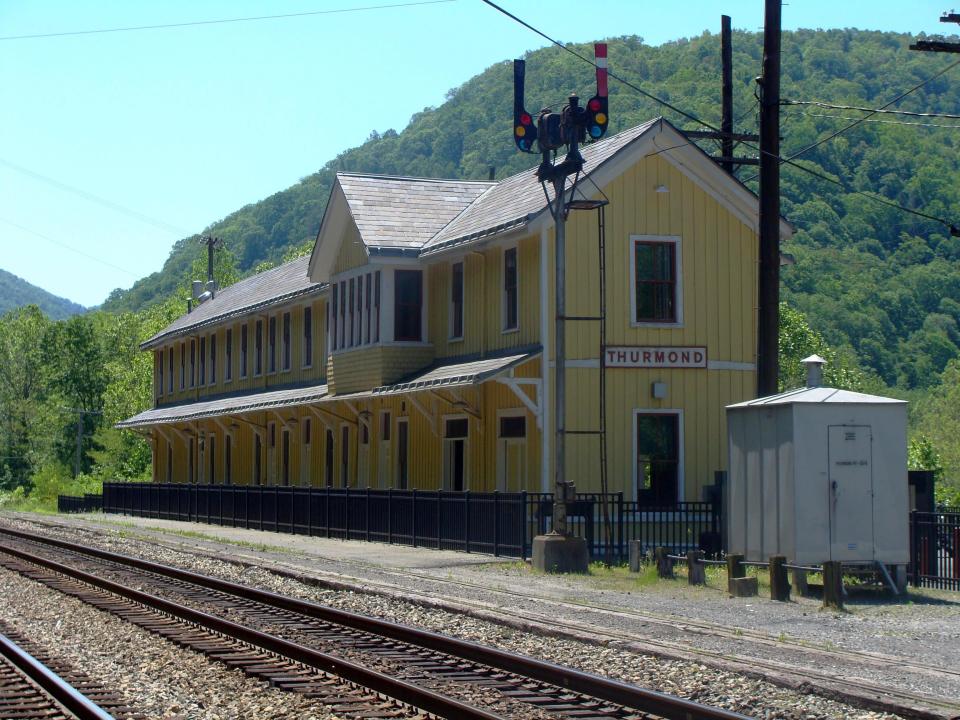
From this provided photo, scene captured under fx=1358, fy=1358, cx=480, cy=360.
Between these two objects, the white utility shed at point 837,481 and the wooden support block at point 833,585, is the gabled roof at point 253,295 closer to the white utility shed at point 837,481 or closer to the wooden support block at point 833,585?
the white utility shed at point 837,481

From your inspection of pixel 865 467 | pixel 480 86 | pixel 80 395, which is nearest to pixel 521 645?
pixel 865 467

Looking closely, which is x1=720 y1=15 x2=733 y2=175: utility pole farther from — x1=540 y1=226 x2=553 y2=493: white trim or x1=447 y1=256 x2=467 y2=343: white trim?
x1=447 y1=256 x2=467 y2=343: white trim

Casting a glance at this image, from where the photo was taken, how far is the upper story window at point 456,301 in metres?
28.5

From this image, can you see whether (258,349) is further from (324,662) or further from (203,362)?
(324,662)

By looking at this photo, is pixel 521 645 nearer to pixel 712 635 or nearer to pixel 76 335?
pixel 712 635

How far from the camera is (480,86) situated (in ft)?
508

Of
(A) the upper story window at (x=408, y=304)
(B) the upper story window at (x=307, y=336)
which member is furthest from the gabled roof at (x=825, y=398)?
(B) the upper story window at (x=307, y=336)

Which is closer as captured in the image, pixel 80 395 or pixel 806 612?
pixel 806 612

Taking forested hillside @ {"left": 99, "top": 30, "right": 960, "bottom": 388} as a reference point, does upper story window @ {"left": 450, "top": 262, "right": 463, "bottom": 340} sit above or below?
below

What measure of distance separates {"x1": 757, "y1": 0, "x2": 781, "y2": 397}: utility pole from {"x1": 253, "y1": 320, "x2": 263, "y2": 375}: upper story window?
79.2 feet

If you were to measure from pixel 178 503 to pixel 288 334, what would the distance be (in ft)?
19.5

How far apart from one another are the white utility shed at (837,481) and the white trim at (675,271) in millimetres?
7466

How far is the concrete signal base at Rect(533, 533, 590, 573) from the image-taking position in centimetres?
1991

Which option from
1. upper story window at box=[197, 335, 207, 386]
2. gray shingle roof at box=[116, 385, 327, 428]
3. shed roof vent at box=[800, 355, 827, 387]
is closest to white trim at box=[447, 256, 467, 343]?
gray shingle roof at box=[116, 385, 327, 428]
